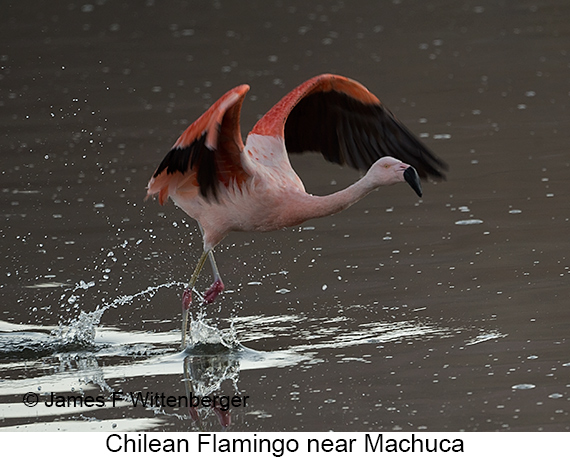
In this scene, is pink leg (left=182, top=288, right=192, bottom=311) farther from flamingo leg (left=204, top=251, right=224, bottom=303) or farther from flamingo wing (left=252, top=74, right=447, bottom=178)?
flamingo wing (left=252, top=74, right=447, bottom=178)

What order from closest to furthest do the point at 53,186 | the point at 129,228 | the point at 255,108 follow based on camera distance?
1. the point at 129,228
2. the point at 53,186
3. the point at 255,108

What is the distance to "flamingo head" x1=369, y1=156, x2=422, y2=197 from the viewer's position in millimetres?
6703

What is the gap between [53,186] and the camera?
11.2 meters

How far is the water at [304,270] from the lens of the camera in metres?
6.18

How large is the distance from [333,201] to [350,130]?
1212mm

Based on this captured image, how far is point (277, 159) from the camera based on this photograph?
7.49m

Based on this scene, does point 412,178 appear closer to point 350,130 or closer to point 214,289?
point 350,130

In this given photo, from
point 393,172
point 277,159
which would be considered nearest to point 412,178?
point 393,172

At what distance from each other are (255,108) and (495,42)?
5.29 m

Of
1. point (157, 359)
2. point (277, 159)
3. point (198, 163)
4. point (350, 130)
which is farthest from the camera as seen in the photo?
point (350, 130)

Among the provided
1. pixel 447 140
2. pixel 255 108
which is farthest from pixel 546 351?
pixel 255 108

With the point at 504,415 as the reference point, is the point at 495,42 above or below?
above

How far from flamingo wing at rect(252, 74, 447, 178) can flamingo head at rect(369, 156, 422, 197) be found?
1.00 m

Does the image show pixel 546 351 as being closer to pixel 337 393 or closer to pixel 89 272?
pixel 337 393
